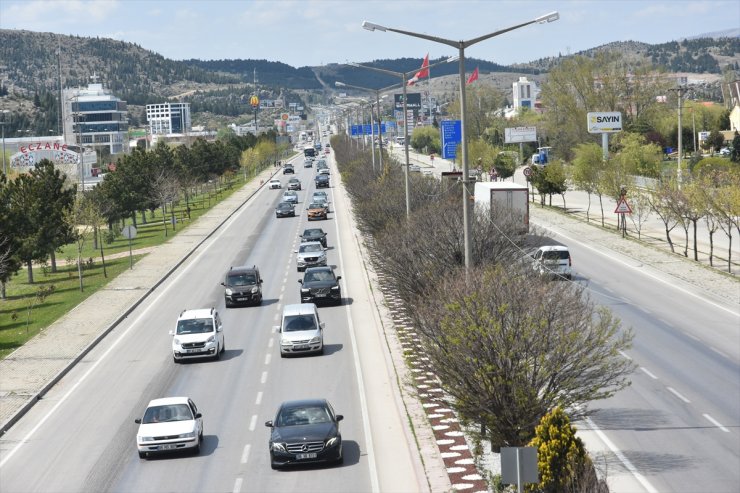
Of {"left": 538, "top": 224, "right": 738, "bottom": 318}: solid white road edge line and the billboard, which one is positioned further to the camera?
the billboard

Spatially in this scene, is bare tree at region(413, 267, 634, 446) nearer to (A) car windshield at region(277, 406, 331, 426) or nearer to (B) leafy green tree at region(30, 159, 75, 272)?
(A) car windshield at region(277, 406, 331, 426)

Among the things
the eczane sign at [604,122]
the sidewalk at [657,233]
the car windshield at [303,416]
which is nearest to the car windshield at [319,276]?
the sidewalk at [657,233]

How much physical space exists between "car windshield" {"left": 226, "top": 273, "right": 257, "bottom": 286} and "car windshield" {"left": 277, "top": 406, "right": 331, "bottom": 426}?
23102 mm

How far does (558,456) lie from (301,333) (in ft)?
60.9

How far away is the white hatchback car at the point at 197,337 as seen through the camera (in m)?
35.5

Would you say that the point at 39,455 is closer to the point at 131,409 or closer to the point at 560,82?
the point at 131,409

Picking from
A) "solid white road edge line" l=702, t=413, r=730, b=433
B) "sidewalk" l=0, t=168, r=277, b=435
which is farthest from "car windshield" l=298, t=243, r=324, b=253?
"solid white road edge line" l=702, t=413, r=730, b=433

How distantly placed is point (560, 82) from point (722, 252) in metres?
80.2

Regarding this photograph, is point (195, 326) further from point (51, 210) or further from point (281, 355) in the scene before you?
point (51, 210)

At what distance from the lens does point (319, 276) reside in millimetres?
46594

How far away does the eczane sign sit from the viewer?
373ft

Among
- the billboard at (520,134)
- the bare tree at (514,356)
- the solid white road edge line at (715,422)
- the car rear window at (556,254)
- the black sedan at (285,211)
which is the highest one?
the billboard at (520,134)

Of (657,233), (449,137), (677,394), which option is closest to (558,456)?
(677,394)

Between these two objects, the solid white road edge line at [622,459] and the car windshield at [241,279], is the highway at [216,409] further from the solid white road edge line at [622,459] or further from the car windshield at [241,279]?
the solid white road edge line at [622,459]
